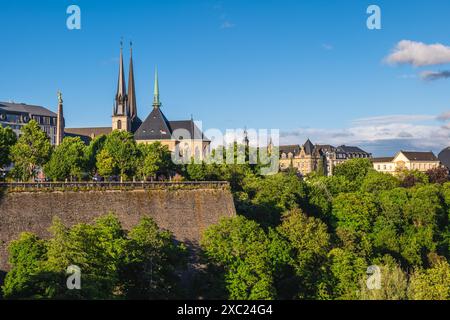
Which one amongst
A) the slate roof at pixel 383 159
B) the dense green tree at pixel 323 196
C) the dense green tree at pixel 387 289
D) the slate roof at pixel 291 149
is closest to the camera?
the dense green tree at pixel 387 289

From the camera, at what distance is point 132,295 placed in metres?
35.1

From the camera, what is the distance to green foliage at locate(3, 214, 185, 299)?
3109cm

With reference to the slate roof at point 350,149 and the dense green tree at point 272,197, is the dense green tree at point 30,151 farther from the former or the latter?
the slate roof at point 350,149

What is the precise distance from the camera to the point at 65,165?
6178 centimetres

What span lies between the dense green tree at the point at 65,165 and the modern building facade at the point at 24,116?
59841 millimetres

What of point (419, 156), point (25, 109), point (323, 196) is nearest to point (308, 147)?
point (419, 156)

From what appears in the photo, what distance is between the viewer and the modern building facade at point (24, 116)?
122 meters

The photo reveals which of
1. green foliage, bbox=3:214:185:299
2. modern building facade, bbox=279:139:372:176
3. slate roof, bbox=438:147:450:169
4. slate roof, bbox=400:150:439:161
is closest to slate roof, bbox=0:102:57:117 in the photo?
modern building facade, bbox=279:139:372:176

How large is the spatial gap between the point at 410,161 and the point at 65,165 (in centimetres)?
11467

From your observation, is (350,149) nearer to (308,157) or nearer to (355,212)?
(308,157)

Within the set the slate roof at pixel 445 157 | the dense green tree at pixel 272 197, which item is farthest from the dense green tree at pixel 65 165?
the slate roof at pixel 445 157

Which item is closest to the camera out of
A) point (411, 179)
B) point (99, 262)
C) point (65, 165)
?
point (99, 262)
